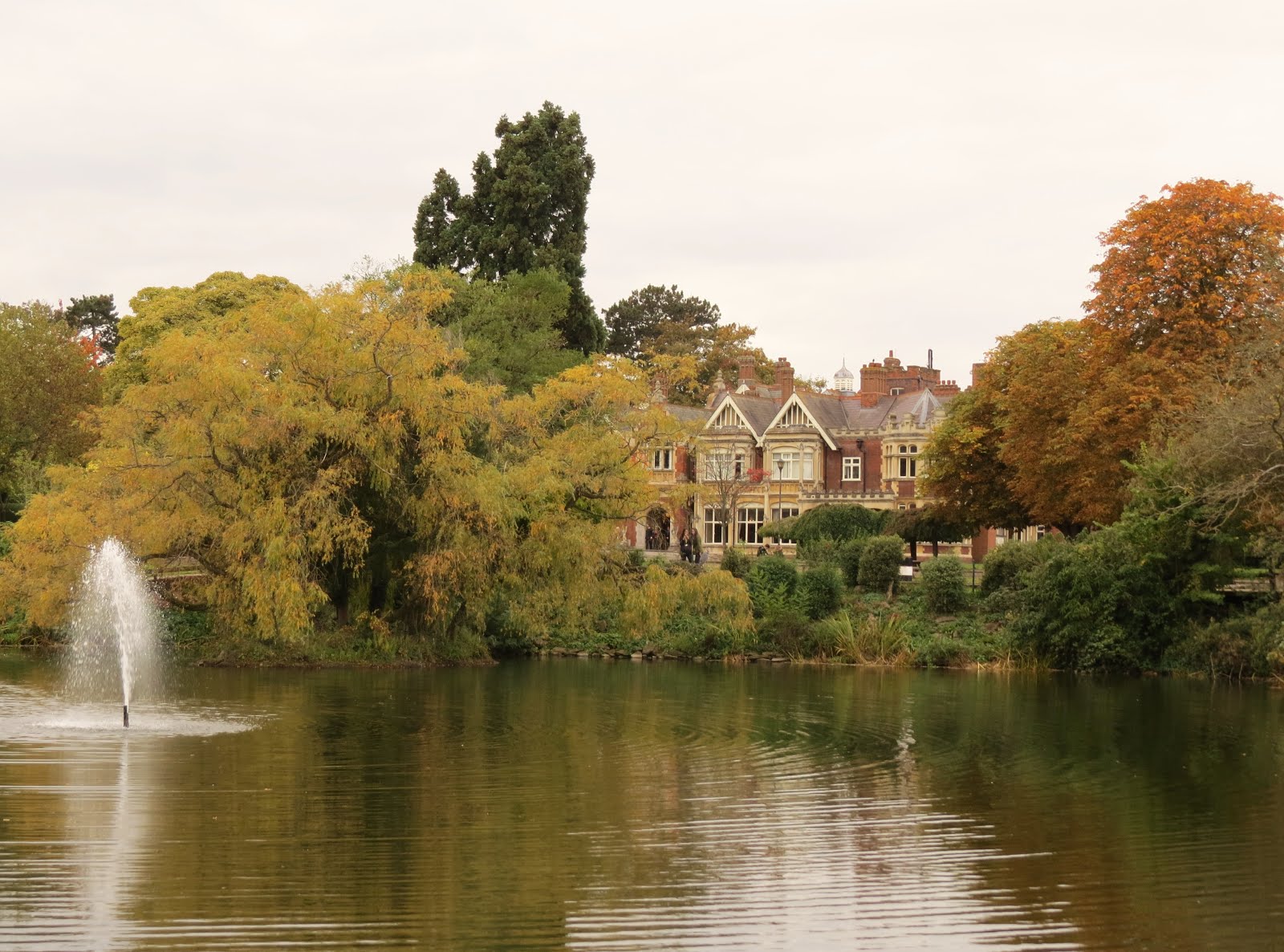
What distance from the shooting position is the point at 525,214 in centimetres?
6212

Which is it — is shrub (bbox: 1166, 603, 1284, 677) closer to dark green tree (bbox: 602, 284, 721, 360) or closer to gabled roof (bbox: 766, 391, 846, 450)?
gabled roof (bbox: 766, 391, 846, 450)

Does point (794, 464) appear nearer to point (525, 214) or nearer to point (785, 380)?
point (785, 380)

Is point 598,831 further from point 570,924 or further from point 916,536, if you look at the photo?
point 916,536

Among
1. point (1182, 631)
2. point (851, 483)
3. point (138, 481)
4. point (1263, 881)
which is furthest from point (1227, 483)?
point (851, 483)

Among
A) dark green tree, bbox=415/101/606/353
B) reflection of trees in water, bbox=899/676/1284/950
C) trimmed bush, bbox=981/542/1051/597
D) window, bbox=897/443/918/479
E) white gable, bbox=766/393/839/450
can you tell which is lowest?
reflection of trees in water, bbox=899/676/1284/950

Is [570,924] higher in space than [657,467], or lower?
lower

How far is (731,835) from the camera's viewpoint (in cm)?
1507

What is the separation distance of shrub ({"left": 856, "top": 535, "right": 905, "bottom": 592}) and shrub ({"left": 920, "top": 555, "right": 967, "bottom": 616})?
6.97ft

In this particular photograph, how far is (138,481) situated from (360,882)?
25617mm

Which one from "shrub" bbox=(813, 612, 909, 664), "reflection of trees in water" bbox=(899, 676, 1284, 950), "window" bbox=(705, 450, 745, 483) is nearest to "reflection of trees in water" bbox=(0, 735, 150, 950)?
"reflection of trees in water" bbox=(899, 676, 1284, 950)

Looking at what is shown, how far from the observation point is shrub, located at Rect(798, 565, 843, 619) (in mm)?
44938

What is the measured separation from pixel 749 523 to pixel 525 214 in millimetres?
22172

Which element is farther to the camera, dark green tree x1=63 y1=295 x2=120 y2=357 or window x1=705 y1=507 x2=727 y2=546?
dark green tree x1=63 y1=295 x2=120 y2=357

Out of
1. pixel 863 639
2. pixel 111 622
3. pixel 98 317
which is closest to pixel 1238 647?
pixel 863 639
